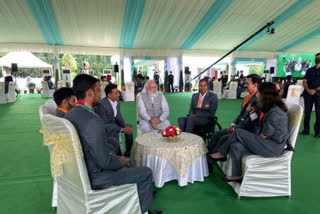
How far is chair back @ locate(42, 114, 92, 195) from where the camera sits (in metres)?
1.26

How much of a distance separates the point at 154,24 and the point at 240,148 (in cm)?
1043

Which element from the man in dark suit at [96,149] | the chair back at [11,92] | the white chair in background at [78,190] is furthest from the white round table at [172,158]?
the chair back at [11,92]

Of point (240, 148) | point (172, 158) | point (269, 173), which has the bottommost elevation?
point (269, 173)

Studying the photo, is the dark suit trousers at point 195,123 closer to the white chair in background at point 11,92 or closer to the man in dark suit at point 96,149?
the man in dark suit at point 96,149

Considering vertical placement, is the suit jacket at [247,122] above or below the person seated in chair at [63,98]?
below

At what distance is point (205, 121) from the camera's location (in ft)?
10.9

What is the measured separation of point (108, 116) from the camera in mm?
2936

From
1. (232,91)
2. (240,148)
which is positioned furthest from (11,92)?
(232,91)

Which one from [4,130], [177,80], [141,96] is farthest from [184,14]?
[4,130]

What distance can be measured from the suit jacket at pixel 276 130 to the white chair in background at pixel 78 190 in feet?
4.46

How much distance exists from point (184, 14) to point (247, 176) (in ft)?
32.3

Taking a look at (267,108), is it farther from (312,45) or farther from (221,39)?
→ (312,45)

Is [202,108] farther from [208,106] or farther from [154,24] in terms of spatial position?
[154,24]

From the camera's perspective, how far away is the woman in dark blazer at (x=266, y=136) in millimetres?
1964
